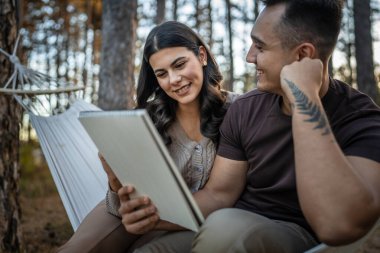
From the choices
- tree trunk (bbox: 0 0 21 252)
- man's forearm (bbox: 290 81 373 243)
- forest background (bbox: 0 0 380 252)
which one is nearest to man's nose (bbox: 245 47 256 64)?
man's forearm (bbox: 290 81 373 243)

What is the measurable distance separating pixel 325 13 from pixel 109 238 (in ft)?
3.73

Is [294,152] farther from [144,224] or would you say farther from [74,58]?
[74,58]

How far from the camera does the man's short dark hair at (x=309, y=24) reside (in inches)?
54.9

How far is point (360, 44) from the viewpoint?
5418 millimetres

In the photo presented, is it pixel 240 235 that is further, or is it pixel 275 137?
pixel 275 137

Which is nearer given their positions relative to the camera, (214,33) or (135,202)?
(135,202)

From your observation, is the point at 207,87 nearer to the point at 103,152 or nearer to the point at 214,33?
the point at 103,152

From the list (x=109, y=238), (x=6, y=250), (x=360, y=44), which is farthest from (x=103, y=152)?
(x=360, y=44)

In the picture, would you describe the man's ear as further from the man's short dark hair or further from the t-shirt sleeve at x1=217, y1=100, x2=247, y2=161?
the t-shirt sleeve at x1=217, y1=100, x2=247, y2=161

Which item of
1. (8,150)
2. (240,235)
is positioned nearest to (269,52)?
(240,235)

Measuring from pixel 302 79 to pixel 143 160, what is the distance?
20.9 inches

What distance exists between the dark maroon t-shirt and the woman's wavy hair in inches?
7.8

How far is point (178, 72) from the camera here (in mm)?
1769

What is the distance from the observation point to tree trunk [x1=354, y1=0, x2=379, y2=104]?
17.2 feet
